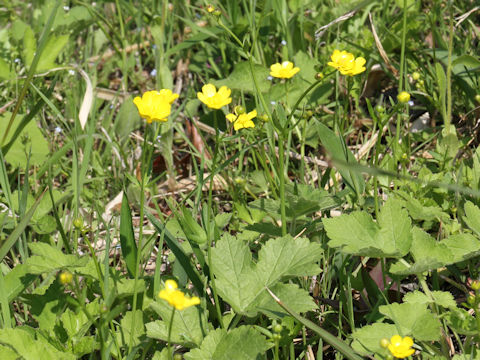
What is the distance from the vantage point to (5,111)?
117 inches

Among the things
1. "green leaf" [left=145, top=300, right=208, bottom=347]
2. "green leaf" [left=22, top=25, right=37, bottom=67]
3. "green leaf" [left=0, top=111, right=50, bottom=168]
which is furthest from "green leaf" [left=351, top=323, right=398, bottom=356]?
"green leaf" [left=22, top=25, right=37, bottom=67]

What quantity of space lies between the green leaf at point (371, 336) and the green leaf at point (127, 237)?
66cm

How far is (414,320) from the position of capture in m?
1.59

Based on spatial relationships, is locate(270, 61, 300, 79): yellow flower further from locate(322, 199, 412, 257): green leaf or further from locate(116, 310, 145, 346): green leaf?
locate(116, 310, 145, 346): green leaf

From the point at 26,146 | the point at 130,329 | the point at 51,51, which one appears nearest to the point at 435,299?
the point at 130,329

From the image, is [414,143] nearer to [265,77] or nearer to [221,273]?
[265,77]

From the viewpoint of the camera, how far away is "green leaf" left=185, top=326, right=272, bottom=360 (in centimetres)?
157

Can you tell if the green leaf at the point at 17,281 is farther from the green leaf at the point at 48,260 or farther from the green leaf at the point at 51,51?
the green leaf at the point at 51,51

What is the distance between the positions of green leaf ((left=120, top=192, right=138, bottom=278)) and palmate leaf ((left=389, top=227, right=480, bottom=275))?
2.37 ft

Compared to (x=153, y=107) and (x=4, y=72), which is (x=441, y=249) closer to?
(x=153, y=107)

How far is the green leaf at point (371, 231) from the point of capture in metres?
1.72

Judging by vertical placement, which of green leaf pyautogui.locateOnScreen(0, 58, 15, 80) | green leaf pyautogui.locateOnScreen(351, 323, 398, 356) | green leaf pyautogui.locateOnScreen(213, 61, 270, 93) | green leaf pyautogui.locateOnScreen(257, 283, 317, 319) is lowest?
green leaf pyautogui.locateOnScreen(351, 323, 398, 356)

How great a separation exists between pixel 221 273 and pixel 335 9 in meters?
1.79

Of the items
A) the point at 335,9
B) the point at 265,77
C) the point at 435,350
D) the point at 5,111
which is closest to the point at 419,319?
the point at 435,350
